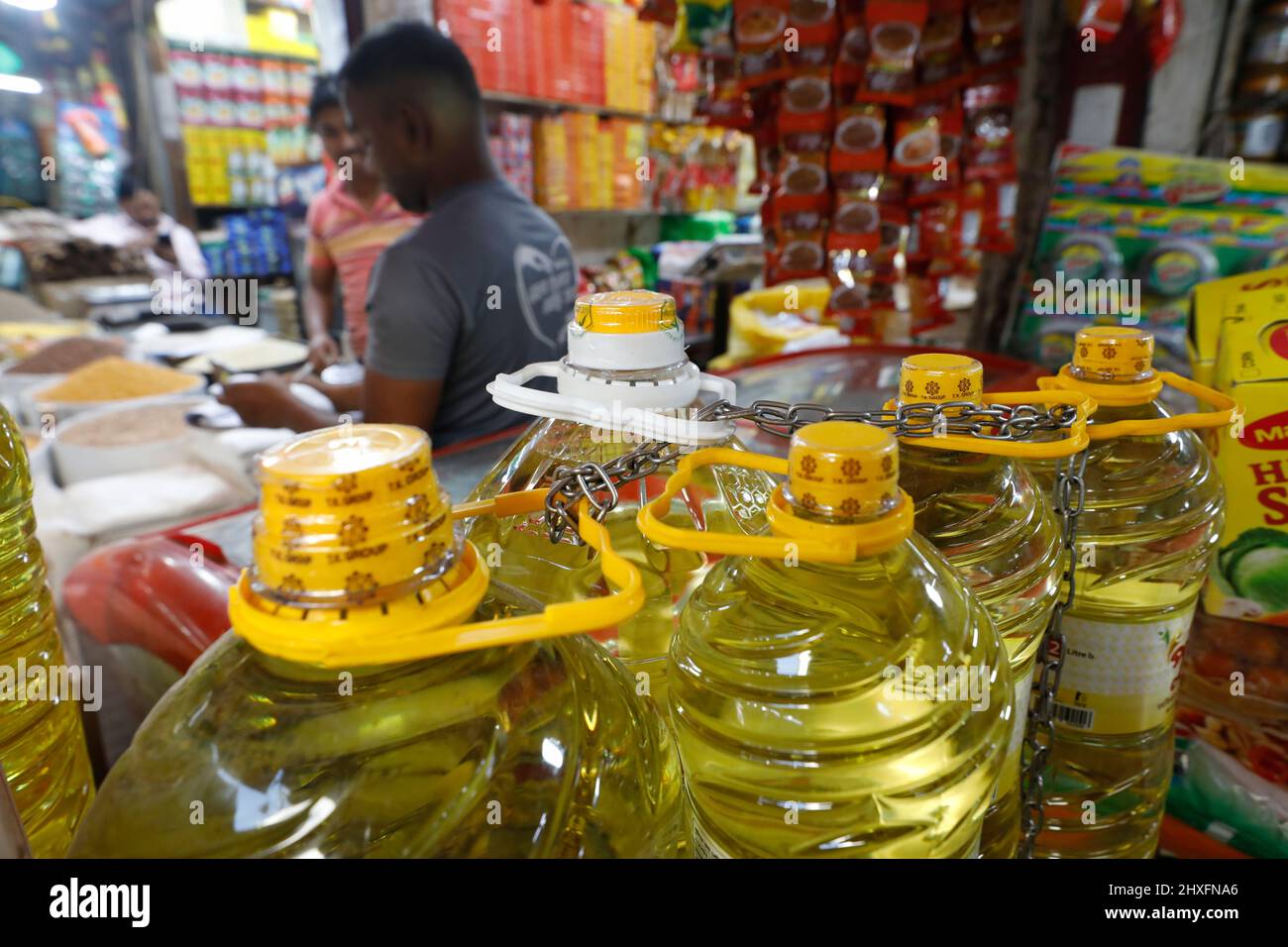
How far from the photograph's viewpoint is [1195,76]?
238 centimetres

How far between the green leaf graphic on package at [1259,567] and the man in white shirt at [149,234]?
5768mm

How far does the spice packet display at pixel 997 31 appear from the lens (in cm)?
194

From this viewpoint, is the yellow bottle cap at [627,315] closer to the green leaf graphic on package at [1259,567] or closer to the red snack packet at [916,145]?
the green leaf graphic on package at [1259,567]

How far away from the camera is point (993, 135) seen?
2.17 meters

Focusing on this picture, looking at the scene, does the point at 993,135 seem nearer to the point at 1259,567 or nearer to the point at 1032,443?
the point at 1259,567

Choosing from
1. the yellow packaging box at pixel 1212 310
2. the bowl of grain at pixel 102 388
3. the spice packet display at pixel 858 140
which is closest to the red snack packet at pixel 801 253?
the spice packet display at pixel 858 140

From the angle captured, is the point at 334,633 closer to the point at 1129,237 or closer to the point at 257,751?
the point at 257,751

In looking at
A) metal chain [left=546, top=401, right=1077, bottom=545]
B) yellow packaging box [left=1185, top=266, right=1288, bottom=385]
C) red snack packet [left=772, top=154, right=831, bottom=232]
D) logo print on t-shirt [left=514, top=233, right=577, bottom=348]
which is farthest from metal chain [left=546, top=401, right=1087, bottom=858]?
red snack packet [left=772, top=154, right=831, bottom=232]

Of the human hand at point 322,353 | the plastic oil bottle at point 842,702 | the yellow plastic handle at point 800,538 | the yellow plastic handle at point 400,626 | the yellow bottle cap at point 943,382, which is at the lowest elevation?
the human hand at point 322,353

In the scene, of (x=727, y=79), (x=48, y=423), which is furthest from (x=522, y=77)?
(x=48, y=423)

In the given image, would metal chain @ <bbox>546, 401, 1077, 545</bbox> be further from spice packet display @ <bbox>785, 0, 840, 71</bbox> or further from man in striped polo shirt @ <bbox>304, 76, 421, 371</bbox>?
man in striped polo shirt @ <bbox>304, 76, 421, 371</bbox>

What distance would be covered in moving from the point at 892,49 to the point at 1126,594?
65.7 inches

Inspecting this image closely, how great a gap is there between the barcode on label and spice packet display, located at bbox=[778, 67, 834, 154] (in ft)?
5.97

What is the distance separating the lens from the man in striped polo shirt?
3203 mm
